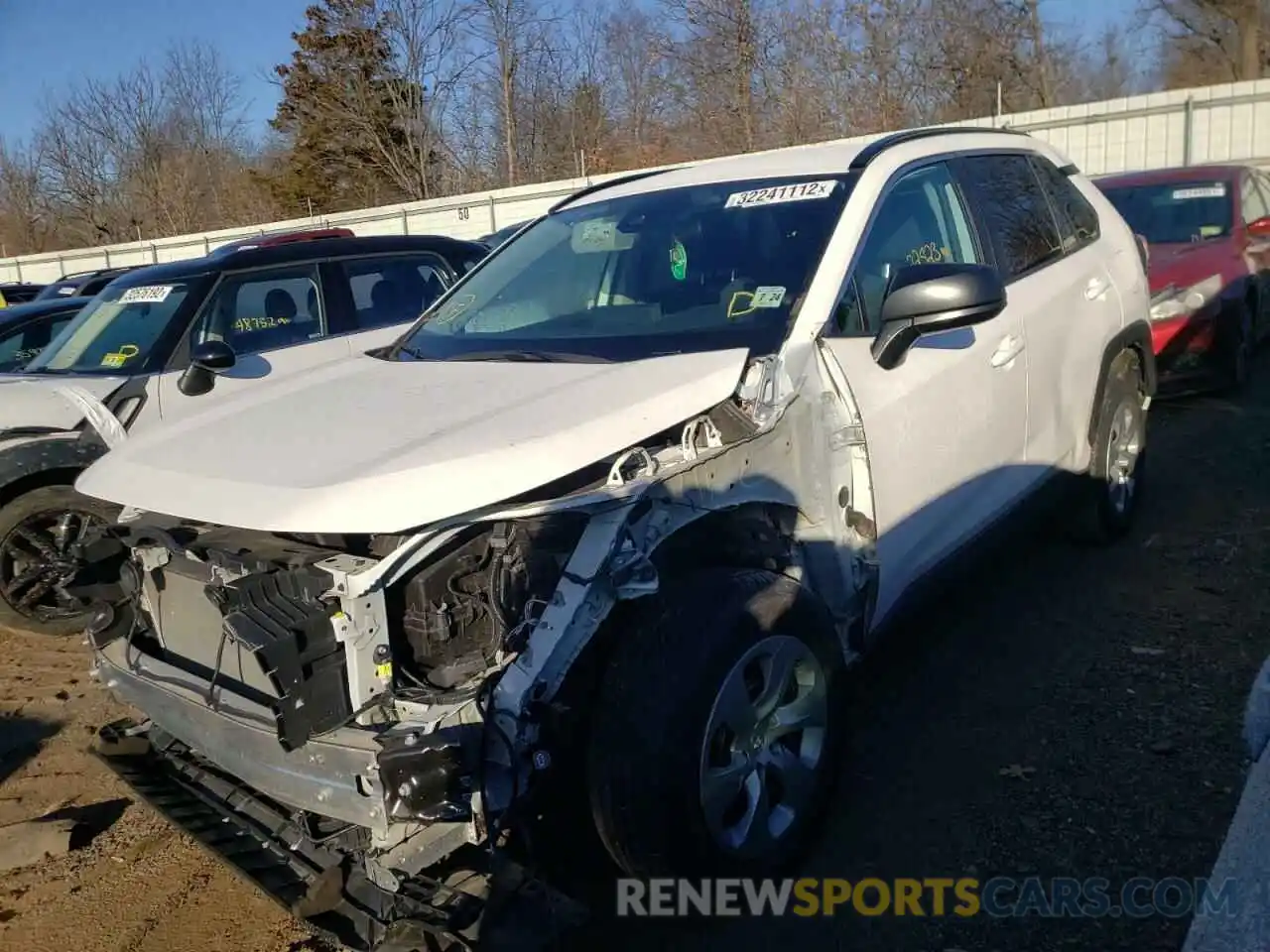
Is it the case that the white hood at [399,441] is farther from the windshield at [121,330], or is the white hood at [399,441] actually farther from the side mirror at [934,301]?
the windshield at [121,330]

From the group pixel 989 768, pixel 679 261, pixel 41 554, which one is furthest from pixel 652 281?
pixel 41 554

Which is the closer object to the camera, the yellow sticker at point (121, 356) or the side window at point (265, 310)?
the yellow sticker at point (121, 356)

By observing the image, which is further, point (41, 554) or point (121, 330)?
point (121, 330)

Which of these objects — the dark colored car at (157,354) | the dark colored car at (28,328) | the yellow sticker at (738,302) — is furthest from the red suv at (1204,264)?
the dark colored car at (28,328)

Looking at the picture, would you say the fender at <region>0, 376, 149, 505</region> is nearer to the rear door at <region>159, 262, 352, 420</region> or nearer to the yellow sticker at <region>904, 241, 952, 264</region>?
the rear door at <region>159, 262, 352, 420</region>

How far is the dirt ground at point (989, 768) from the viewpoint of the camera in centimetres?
277

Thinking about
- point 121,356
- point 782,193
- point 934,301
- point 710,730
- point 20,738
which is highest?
point 782,193

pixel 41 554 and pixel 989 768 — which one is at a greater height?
pixel 41 554

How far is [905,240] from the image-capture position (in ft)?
11.5

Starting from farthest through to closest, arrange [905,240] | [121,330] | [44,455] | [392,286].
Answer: [392,286], [121,330], [44,455], [905,240]

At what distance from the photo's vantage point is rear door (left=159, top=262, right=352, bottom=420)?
5539 mm

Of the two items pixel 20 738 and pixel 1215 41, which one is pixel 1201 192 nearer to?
pixel 20 738

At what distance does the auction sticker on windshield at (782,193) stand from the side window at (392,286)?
11.0ft

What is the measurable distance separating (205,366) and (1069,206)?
436cm
